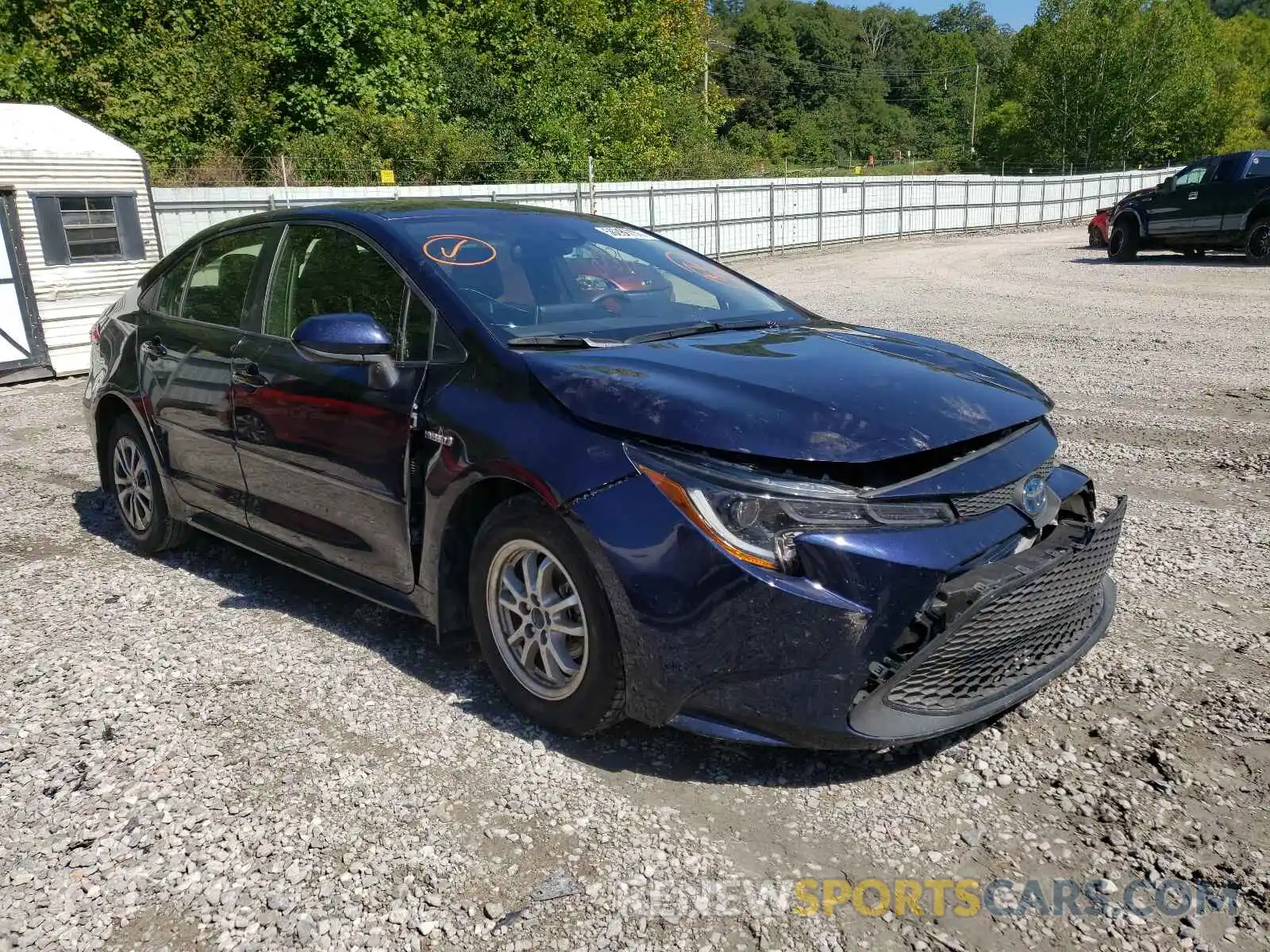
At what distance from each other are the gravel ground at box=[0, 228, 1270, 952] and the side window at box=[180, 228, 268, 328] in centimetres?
122

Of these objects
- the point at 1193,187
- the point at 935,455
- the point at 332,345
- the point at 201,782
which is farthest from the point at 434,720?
the point at 1193,187

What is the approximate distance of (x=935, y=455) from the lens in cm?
290

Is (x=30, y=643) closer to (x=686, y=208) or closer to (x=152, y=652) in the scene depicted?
(x=152, y=652)

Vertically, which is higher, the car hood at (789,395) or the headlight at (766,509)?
the car hood at (789,395)

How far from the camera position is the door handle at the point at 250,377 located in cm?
408

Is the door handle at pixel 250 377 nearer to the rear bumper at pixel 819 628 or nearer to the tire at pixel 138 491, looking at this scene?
the tire at pixel 138 491

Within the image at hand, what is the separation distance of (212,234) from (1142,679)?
425 cm

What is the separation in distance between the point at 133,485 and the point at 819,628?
3919 millimetres

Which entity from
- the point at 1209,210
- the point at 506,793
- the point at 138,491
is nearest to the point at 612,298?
the point at 506,793

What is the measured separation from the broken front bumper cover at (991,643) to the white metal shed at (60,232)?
423 inches

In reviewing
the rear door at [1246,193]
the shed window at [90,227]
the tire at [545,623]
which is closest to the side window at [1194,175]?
the rear door at [1246,193]

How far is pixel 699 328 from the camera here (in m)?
3.73

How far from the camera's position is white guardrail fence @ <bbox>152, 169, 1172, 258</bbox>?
1641cm

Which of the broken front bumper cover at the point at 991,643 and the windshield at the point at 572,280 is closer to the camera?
the broken front bumper cover at the point at 991,643
